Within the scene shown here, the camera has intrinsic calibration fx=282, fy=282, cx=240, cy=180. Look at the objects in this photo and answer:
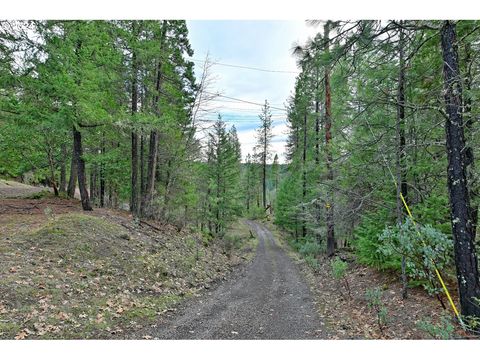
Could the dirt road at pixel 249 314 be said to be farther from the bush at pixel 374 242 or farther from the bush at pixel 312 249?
the bush at pixel 312 249

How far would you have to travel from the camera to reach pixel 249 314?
573 cm

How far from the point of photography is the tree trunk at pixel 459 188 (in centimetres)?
367

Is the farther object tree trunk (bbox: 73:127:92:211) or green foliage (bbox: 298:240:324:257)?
green foliage (bbox: 298:240:324:257)

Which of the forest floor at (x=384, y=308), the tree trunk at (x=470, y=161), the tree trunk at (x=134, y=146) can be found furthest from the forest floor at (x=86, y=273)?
the tree trunk at (x=470, y=161)

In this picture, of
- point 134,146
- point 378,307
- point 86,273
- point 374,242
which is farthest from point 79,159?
point 378,307

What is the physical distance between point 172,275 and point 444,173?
6722mm

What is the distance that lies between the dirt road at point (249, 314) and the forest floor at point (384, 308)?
381 millimetres

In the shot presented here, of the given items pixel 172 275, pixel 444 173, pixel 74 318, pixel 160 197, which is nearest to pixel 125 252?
pixel 172 275

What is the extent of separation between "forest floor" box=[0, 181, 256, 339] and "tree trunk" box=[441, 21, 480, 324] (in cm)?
480

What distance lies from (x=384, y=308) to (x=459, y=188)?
2.33 meters

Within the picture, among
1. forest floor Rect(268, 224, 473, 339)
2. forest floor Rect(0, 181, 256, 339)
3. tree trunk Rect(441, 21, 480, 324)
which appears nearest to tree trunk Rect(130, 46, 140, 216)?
forest floor Rect(0, 181, 256, 339)

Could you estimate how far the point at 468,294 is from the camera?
145 inches

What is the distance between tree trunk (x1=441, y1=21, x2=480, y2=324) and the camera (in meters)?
3.67

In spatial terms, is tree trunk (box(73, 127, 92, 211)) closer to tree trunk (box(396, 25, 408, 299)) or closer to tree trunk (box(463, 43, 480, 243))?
tree trunk (box(396, 25, 408, 299))
